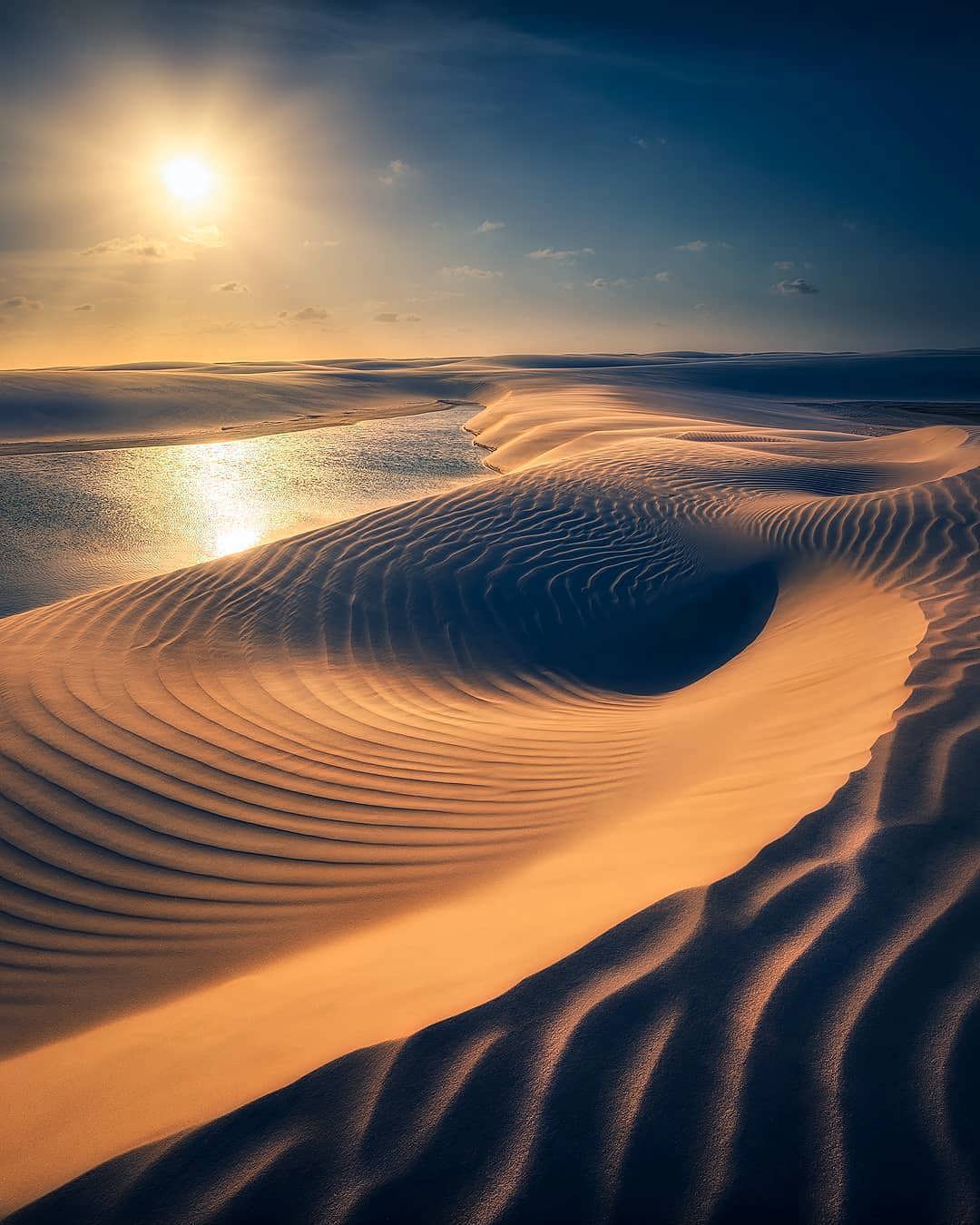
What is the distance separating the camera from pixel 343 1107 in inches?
57.6

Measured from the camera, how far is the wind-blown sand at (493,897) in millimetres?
1357

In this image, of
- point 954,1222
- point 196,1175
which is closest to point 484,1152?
point 196,1175

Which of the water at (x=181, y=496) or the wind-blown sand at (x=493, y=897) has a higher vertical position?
the water at (x=181, y=496)

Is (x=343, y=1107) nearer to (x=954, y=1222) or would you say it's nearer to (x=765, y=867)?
(x=954, y=1222)

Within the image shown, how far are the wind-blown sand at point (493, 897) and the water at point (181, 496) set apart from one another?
341 centimetres

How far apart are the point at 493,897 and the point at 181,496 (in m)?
12.9

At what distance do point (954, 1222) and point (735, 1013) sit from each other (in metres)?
0.46

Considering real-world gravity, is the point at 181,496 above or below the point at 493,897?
above

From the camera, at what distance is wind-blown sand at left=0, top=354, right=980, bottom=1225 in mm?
1357

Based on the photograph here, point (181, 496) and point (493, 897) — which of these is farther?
point (181, 496)

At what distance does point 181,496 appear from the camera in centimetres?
1366

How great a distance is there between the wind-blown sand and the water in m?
3.41

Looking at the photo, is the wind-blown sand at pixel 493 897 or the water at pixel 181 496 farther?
the water at pixel 181 496

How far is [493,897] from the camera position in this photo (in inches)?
99.5
